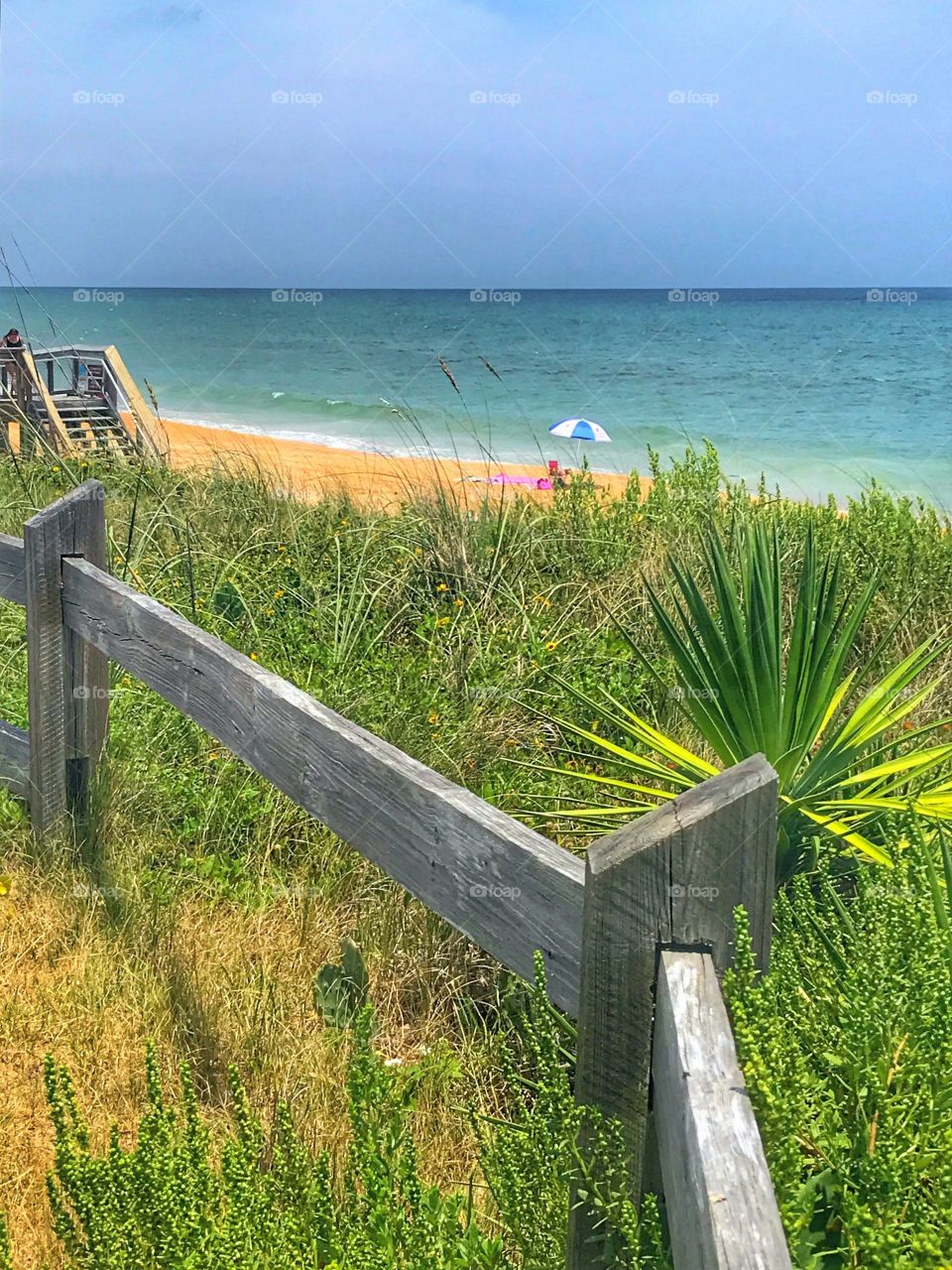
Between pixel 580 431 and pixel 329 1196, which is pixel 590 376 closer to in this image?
pixel 580 431

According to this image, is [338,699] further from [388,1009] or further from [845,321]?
[845,321]

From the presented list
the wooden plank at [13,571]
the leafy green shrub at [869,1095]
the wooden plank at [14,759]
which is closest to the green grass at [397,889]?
the leafy green shrub at [869,1095]

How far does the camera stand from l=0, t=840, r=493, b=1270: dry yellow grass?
2494 millimetres

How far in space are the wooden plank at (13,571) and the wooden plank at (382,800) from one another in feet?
1.85

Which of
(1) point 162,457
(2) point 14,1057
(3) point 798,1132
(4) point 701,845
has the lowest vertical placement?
(2) point 14,1057

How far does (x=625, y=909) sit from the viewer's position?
1289 millimetres

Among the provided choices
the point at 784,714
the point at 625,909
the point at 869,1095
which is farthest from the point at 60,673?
the point at 869,1095

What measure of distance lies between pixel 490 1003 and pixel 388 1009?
276 mm

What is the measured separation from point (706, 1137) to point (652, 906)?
0.28 meters

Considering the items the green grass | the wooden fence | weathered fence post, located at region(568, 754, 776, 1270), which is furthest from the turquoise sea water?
weathered fence post, located at region(568, 754, 776, 1270)

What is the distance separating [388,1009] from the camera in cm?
308

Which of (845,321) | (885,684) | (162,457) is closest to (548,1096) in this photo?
(885,684)

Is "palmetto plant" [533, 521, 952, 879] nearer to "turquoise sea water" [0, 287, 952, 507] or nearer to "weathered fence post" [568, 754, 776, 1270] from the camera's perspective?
"weathered fence post" [568, 754, 776, 1270]

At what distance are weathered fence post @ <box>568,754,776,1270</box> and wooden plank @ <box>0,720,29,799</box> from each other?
2874 millimetres
